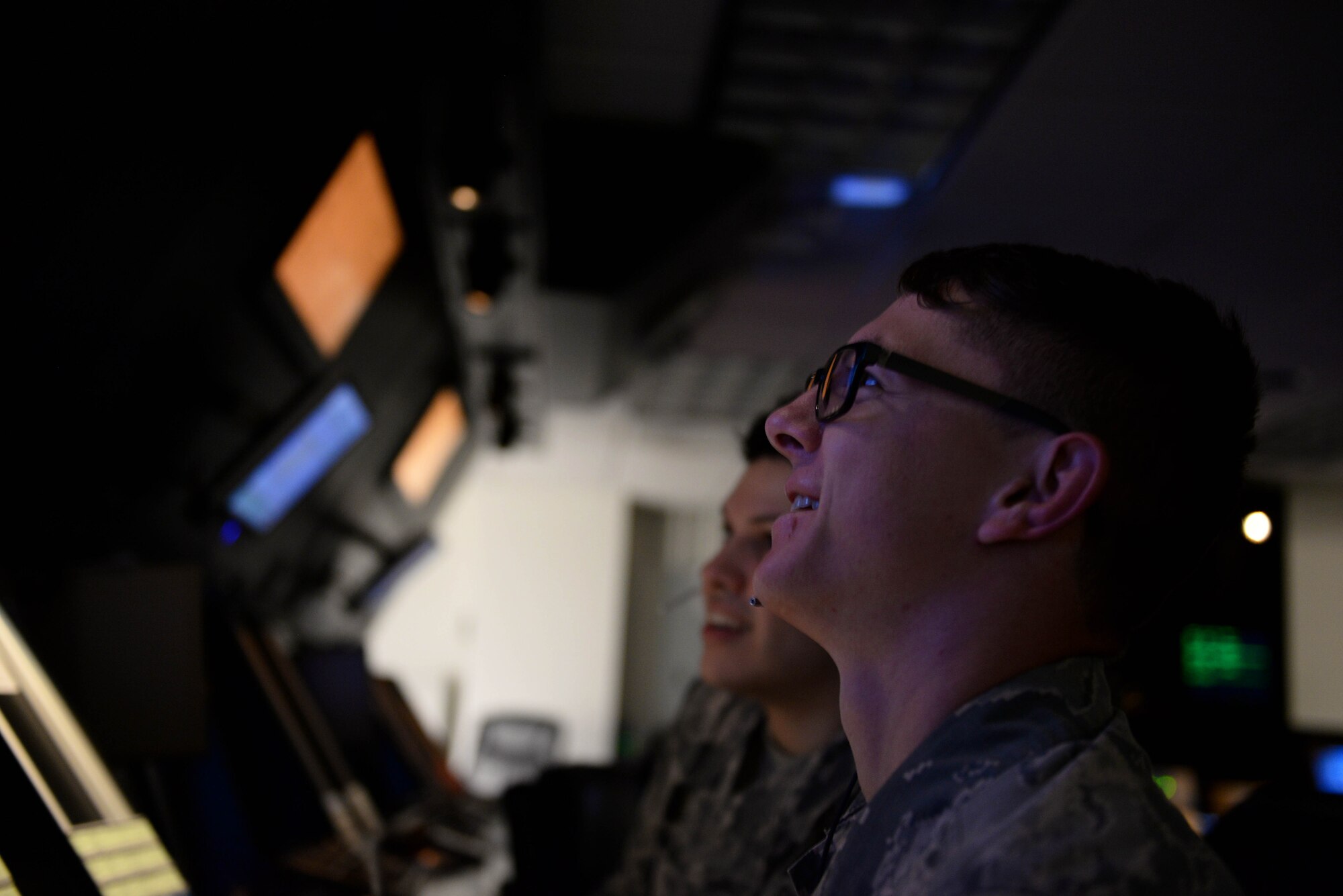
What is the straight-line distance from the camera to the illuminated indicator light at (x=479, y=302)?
3.86m

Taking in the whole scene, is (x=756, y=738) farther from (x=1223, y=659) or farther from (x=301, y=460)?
(x=1223, y=659)

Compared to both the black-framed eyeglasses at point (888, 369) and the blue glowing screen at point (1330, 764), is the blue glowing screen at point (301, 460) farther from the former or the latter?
the blue glowing screen at point (1330, 764)

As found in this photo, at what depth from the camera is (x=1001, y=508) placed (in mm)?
902

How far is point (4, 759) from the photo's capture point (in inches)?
39.0

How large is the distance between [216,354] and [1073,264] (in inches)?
92.9

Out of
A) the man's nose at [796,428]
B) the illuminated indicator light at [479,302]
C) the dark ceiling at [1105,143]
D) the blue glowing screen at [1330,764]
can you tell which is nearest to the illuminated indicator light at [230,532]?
the illuminated indicator light at [479,302]

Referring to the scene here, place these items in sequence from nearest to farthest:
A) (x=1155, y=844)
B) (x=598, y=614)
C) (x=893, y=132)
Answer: (x=1155, y=844) < (x=893, y=132) < (x=598, y=614)

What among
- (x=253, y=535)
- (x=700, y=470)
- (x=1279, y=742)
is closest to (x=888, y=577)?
(x=253, y=535)

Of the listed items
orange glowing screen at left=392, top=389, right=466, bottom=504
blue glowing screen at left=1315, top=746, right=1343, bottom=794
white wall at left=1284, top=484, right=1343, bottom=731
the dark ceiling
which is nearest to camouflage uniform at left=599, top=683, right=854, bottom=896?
the dark ceiling

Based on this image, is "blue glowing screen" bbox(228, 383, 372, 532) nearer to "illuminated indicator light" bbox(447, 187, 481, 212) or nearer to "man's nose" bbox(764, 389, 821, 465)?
"illuminated indicator light" bbox(447, 187, 481, 212)

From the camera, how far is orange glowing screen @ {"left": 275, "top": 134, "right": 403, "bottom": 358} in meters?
2.69

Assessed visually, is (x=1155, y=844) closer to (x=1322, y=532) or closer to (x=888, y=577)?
(x=888, y=577)

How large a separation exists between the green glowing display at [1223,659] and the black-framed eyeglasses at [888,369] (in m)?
7.95

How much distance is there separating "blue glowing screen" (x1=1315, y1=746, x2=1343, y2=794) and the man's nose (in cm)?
698
